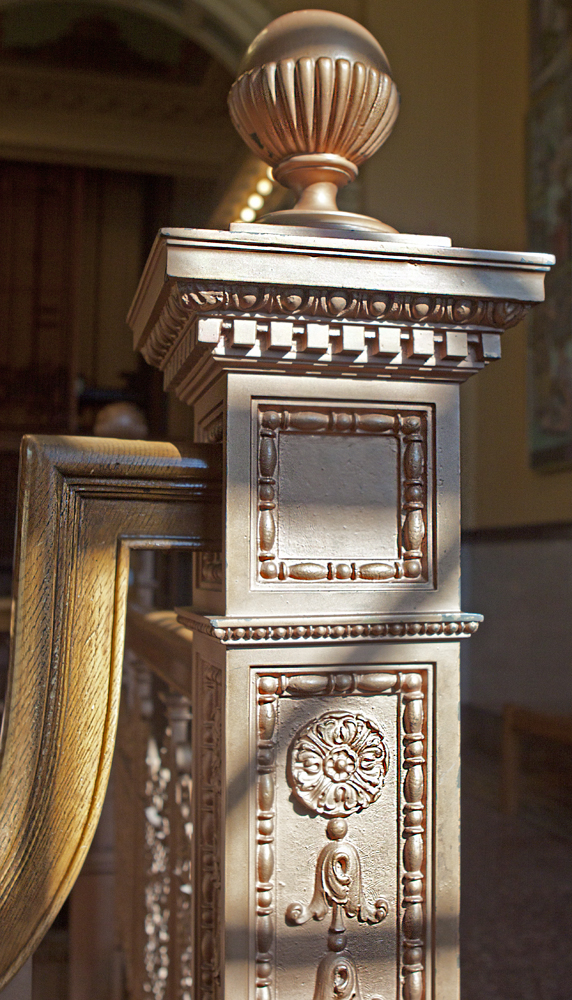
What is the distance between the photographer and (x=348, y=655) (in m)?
0.58

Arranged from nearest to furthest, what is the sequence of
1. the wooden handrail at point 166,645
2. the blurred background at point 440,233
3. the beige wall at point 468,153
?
the wooden handrail at point 166,645
the blurred background at point 440,233
the beige wall at point 468,153

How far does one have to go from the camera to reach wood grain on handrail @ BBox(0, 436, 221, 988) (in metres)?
0.53

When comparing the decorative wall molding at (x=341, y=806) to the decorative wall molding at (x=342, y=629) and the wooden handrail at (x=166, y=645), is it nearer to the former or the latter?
the decorative wall molding at (x=342, y=629)

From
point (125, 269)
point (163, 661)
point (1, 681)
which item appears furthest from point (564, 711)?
point (125, 269)

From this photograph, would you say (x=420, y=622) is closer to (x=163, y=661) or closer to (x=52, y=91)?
(x=163, y=661)

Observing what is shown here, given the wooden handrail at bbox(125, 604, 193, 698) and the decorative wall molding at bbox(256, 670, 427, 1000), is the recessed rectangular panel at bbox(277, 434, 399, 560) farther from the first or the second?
the wooden handrail at bbox(125, 604, 193, 698)

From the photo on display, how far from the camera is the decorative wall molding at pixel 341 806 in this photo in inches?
22.2

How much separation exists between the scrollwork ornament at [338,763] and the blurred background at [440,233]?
0.74 metres

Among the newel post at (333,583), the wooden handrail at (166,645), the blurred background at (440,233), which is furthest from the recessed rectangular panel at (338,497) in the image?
the blurred background at (440,233)

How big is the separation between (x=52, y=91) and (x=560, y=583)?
497 cm

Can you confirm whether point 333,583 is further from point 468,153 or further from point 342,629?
point 468,153

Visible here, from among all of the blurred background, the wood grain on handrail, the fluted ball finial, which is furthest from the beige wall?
the wood grain on handrail

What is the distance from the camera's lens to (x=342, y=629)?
0.56 metres

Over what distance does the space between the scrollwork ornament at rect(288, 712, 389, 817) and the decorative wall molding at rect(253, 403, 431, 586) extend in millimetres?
99
